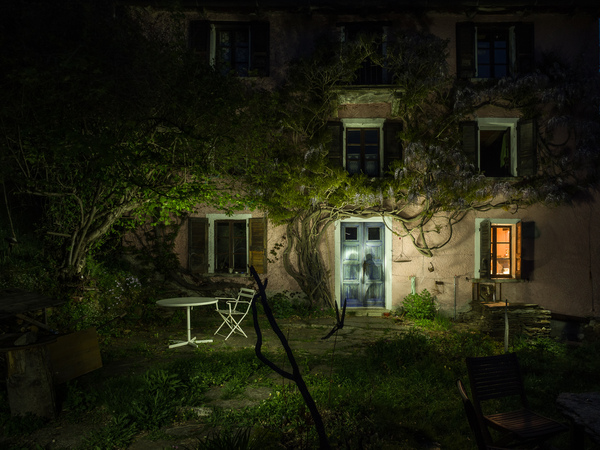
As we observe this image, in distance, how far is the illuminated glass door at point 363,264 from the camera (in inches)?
406

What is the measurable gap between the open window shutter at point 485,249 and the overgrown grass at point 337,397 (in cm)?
328

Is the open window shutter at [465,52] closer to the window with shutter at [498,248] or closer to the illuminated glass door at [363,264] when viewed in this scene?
the window with shutter at [498,248]

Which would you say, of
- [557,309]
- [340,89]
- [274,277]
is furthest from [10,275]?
[557,309]

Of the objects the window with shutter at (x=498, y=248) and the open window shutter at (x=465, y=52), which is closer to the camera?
the window with shutter at (x=498, y=248)

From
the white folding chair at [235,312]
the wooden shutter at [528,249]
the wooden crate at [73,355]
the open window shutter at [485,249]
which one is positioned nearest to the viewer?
the wooden crate at [73,355]

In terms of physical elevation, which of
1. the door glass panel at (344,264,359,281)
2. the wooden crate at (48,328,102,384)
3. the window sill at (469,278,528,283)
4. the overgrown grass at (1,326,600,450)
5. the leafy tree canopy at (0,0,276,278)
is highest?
the leafy tree canopy at (0,0,276,278)

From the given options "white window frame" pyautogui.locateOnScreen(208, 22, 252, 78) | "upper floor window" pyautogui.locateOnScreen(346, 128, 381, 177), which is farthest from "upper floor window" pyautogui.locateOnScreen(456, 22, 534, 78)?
"white window frame" pyautogui.locateOnScreen(208, 22, 252, 78)

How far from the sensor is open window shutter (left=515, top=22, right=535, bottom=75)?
10102 mm

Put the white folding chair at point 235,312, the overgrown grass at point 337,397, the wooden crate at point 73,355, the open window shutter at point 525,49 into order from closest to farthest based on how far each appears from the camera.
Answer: the overgrown grass at point 337,397 → the wooden crate at point 73,355 → the white folding chair at point 235,312 → the open window shutter at point 525,49

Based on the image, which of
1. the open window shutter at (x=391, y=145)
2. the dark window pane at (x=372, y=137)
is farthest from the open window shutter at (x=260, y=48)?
the open window shutter at (x=391, y=145)

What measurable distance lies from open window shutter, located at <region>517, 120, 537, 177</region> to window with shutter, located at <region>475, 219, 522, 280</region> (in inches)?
46.6

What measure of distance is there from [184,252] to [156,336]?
2.99 metres

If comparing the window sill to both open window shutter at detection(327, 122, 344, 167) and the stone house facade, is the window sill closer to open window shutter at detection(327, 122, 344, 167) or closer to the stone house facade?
the stone house facade

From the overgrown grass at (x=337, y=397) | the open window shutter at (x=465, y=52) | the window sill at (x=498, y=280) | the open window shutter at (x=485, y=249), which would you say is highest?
the open window shutter at (x=465, y=52)
